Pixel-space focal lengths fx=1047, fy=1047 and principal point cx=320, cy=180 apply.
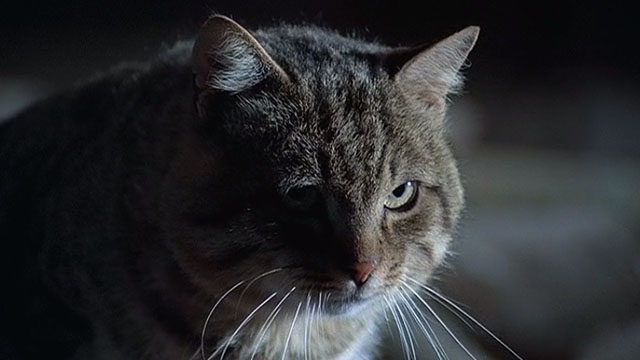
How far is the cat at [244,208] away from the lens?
114cm

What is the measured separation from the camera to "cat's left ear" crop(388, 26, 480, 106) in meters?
1.21

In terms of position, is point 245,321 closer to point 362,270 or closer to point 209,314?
point 209,314

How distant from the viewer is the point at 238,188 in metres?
1.16

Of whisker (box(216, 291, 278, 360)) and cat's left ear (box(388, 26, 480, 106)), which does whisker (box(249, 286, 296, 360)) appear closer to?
whisker (box(216, 291, 278, 360))

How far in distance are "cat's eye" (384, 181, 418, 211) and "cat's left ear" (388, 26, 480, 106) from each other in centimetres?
11

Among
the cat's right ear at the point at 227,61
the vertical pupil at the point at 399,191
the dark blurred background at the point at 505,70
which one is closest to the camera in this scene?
the cat's right ear at the point at 227,61

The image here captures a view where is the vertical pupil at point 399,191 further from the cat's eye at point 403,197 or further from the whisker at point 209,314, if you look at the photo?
the whisker at point 209,314

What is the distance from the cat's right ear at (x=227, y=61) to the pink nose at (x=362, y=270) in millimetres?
222

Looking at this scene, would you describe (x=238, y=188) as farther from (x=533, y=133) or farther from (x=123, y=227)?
(x=533, y=133)

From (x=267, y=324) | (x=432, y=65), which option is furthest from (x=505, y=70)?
(x=267, y=324)

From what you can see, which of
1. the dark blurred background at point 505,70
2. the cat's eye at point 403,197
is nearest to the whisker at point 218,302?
the cat's eye at point 403,197

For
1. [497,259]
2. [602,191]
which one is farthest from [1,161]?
[602,191]

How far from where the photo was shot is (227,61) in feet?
3.66

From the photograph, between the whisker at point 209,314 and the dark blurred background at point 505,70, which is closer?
the whisker at point 209,314
